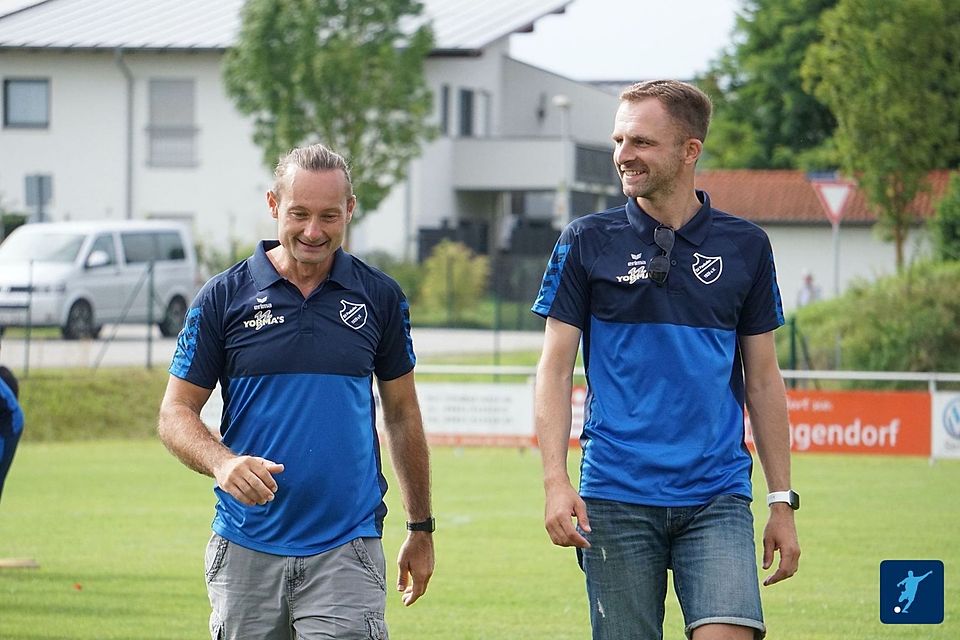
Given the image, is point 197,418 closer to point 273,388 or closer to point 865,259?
point 273,388

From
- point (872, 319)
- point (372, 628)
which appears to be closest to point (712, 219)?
point (372, 628)

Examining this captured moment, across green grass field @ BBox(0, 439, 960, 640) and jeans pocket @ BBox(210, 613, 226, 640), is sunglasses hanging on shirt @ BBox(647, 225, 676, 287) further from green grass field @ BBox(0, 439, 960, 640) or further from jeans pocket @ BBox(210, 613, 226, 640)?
green grass field @ BBox(0, 439, 960, 640)

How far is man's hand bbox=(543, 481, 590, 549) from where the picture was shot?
501cm

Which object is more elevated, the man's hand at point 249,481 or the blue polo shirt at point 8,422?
the man's hand at point 249,481

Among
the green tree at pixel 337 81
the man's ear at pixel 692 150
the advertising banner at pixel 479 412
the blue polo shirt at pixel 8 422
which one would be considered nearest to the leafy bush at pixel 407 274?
the green tree at pixel 337 81

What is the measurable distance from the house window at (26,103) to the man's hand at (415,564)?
4257 cm

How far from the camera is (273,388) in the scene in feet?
17.0

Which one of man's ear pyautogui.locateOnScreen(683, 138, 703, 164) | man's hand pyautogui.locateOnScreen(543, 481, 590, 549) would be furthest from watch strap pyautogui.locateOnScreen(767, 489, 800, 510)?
man's ear pyautogui.locateOnScreen(683, 138, 703, 164)

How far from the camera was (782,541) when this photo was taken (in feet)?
17.5

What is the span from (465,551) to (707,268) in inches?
350

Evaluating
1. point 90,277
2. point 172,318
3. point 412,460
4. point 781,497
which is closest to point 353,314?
point 412,460

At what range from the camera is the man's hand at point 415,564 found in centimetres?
563

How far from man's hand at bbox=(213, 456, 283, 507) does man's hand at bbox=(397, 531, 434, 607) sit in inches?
37.1

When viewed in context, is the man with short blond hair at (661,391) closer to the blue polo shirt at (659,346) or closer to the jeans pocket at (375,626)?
the blue polo shirt at (659,346)
